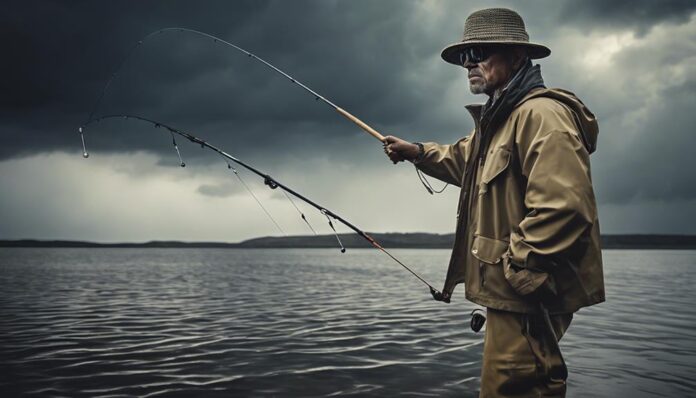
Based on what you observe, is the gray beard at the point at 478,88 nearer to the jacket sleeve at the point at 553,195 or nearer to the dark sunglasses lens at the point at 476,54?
the dark sunglasses lens at the point at 476,54

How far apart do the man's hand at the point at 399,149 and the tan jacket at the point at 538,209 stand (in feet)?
2.87

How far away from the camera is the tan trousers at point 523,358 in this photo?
108 inches

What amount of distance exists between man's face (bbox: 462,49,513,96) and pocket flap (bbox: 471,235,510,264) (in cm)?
93

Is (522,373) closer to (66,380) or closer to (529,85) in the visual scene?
(529,85)

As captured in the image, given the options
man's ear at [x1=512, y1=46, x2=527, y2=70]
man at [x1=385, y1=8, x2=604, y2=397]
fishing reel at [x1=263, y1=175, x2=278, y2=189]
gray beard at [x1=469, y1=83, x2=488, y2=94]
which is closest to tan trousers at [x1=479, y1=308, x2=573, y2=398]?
man at [x1=385, y1=8, x2=604, y2=397]

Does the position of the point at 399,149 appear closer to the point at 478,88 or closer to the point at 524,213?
the point at 478,88

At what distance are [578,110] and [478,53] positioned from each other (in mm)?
713

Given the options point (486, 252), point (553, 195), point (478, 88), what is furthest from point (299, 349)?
point (553, 195)

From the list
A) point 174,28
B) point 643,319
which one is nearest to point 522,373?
point 174,28

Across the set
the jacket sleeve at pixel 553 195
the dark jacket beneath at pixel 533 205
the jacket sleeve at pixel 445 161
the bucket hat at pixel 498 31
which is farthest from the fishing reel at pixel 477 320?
the bucket hat at pixel 498 31

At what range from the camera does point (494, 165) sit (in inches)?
117

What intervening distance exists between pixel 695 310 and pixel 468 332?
29.2 ft

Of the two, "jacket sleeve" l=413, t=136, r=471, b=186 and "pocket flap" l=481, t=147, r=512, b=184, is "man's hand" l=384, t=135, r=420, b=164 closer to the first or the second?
"jacket sleeve" l=413, t=136, r=471, b=186

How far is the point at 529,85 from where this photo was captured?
3.00 meters
